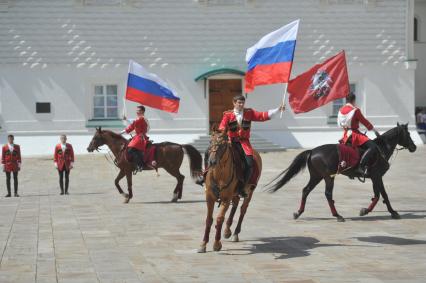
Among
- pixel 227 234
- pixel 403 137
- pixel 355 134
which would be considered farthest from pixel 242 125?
pixel 403 137

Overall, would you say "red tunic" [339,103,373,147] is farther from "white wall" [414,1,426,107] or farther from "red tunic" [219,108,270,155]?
"white wall" [414,1,426,107]

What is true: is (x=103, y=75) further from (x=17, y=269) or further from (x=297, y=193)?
(x=17, y=269)

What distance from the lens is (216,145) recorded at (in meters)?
10.2

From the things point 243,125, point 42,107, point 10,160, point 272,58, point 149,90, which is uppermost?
point 272,58

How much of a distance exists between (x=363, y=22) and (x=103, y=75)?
35.1ft

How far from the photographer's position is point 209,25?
31.7m

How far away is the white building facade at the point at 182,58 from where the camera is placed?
31.2 metres

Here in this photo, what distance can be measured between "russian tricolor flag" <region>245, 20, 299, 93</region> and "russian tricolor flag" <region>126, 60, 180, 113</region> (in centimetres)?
589

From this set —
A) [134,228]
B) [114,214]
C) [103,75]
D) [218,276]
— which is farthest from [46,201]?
[103,75]

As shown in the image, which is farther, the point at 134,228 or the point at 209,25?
the point at 209,25

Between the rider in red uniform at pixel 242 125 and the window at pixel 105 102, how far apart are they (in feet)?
68.9

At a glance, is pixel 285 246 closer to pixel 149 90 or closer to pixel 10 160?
pixel 149 90

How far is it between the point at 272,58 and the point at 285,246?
3.45 meters

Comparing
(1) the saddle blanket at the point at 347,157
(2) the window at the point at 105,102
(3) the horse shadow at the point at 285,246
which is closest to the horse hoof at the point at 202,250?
(3) the horse shadow at the point at 285,246
